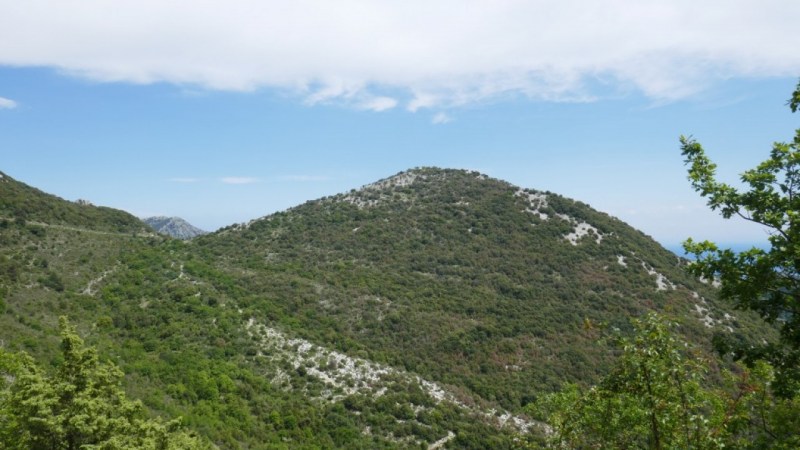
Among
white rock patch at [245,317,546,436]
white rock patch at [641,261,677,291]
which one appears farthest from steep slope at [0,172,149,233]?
white rock patch at [641,261,677,291]

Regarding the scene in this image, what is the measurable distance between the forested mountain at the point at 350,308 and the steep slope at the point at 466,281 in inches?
8.7

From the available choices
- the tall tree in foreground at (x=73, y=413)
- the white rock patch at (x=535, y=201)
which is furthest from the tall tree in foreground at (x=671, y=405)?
the white rock patch at (x=535, y=201)

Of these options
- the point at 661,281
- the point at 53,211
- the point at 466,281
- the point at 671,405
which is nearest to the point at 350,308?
the point at 466,281

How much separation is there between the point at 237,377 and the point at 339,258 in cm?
2776

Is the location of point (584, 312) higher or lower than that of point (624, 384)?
higher

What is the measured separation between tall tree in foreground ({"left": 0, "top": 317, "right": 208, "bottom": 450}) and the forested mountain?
32.9 feet

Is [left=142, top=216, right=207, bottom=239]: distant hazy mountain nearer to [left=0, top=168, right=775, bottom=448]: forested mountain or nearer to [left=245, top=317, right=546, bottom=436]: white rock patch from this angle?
[left=0, top=168, right=775, bottom=448]: forested mountain

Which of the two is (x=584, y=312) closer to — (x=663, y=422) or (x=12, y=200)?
(x=663, y=422)

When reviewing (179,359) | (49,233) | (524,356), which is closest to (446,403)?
(524,356)

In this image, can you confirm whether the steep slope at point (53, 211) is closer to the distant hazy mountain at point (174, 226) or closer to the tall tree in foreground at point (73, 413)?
the tall tree in foreground at point (73, 413)

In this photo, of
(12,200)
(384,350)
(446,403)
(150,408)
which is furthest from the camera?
(12,200)

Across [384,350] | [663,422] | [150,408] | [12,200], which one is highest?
[12,200]

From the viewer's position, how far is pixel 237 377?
1061 inches

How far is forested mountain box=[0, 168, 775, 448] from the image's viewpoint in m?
25.6
